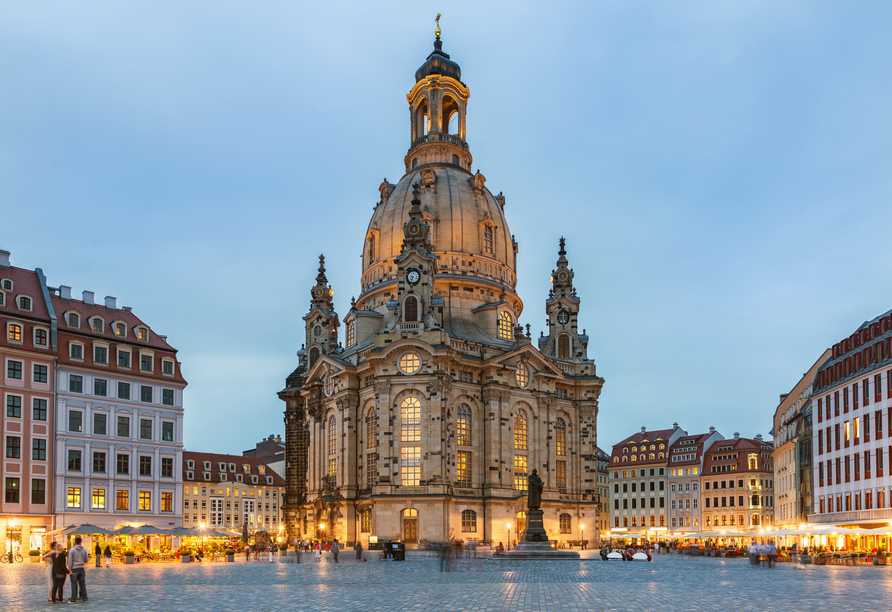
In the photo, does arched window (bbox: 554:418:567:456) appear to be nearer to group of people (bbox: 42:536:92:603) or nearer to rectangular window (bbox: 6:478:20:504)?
rectangular window (bbox: 6:478:20:504)

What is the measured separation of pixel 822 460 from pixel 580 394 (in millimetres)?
29369

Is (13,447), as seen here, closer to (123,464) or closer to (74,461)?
(74,461)

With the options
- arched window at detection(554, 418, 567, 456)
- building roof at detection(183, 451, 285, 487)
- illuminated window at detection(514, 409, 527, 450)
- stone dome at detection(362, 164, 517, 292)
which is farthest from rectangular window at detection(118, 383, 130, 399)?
building roof at detection(183, 451, 285, 487)

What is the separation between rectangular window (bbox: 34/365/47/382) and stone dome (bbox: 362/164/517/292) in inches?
1706

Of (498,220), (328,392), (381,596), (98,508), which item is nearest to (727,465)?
(498,220)

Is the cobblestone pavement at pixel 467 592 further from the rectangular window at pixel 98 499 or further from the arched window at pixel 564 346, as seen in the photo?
the arched window at pixel 564 346

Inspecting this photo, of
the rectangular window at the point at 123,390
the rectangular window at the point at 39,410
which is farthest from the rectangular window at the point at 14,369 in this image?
the rectangular window at the point at 123,390

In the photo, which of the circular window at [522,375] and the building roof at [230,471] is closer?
the circular window at [522,375]

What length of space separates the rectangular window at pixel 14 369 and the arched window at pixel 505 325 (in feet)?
162

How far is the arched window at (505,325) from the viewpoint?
104 metres

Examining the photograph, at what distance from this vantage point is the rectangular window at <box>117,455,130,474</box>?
2963 inches

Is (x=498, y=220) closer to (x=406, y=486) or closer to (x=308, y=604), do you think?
(x=406, y=486)

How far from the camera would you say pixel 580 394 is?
10669cm

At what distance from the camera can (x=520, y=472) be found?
323 ft
